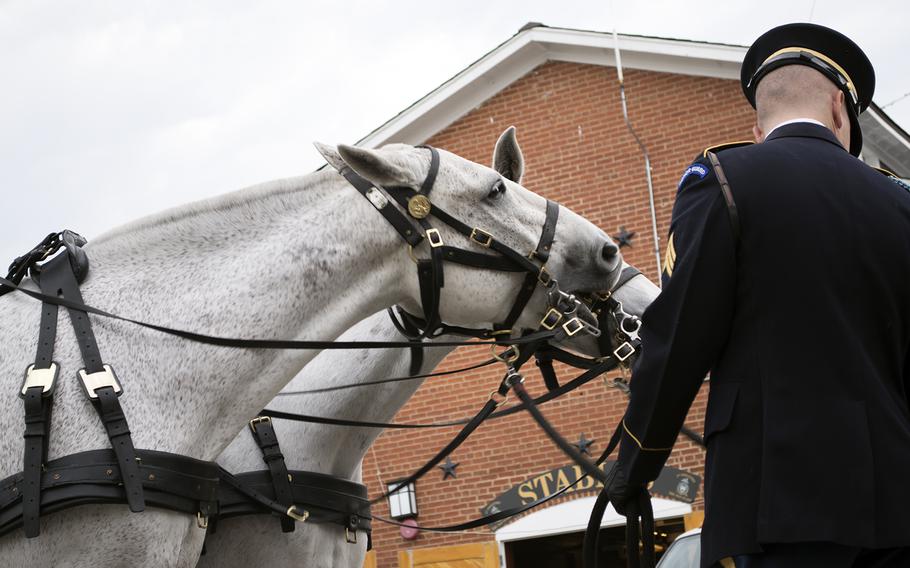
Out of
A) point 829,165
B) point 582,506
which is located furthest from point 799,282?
point 582,506

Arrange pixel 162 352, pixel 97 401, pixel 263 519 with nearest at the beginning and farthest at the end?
1. pixel 97 401
2. pixel 162 352
3. pixel 263 519

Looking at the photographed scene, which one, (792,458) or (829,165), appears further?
(829,165)

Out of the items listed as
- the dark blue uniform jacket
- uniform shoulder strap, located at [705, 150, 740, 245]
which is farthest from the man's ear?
uniform shoulder strap, located at [705, 150, 740, 245]

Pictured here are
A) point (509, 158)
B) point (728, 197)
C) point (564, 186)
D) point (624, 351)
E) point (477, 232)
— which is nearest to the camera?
point (728, 197)

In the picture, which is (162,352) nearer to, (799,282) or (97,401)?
(97,401)

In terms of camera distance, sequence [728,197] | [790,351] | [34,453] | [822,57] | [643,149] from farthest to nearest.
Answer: [643,149] < [34,453] < [822,57] < [728,197] < [790,351]

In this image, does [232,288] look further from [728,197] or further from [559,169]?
[559,169]

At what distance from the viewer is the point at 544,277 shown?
4.23m

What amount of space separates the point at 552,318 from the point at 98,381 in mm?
1769

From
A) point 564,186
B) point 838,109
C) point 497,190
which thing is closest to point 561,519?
point 564,186

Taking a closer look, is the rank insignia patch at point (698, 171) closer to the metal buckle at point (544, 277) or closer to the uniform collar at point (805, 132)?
the uniform collar at point (805, 132)

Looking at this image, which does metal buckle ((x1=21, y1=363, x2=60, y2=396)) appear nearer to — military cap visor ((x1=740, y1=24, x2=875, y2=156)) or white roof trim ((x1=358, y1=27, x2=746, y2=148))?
military cap visor ((x1=740, y1=24, x2=875, y2=156))

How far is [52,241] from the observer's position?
375 centimetres

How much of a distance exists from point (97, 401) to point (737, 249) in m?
1.96
